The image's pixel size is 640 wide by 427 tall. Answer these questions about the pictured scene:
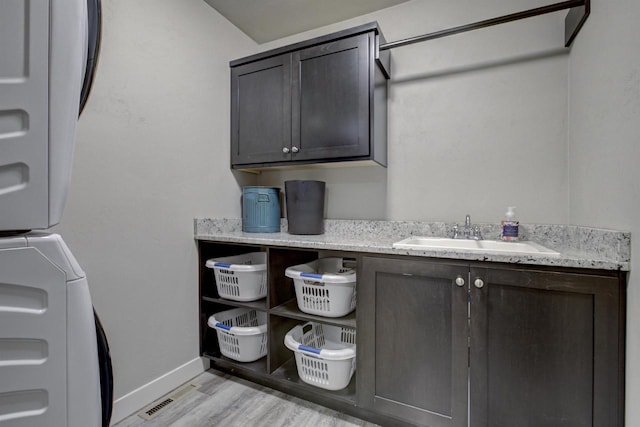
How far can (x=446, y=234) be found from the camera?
193 centimetres

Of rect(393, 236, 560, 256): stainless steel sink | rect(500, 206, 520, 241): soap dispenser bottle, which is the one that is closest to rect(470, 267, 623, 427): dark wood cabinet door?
rect(393, 236, 560, 256): stainless steel sink

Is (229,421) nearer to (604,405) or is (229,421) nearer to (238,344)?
(238,344)

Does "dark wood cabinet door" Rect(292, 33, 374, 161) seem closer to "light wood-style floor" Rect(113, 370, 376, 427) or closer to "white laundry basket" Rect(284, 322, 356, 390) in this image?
"white laundry basket" Rect(284, 322, 356, 390)

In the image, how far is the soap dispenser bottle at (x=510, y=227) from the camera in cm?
170

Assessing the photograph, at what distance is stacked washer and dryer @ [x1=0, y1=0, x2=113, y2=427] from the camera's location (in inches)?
21.3

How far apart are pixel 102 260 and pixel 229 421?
1.02 metres

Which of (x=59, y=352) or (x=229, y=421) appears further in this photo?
(x=229, y=421)

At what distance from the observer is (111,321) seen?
158 centimetres

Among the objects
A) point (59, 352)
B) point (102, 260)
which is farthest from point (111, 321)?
point (59, 352)

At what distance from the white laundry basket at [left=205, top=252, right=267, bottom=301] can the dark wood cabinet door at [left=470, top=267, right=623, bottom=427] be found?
118cm

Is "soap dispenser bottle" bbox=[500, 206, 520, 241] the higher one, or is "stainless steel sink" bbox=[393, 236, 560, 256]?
"soap dispenser bottle" bbox=[500, 206, 520, 241]

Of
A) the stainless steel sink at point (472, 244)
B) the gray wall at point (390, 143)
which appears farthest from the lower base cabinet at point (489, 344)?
the gray wall at point (390, 143)

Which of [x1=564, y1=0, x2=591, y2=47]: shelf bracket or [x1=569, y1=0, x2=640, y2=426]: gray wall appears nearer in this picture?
[x1=569, y1=0, x2=640, y2=426]: gray wall

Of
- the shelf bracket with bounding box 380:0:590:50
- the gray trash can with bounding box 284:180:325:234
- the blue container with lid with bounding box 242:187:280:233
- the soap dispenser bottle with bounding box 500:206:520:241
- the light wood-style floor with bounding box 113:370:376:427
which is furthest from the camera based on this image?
the blue container with lid with bounding box 242:187:280:233
